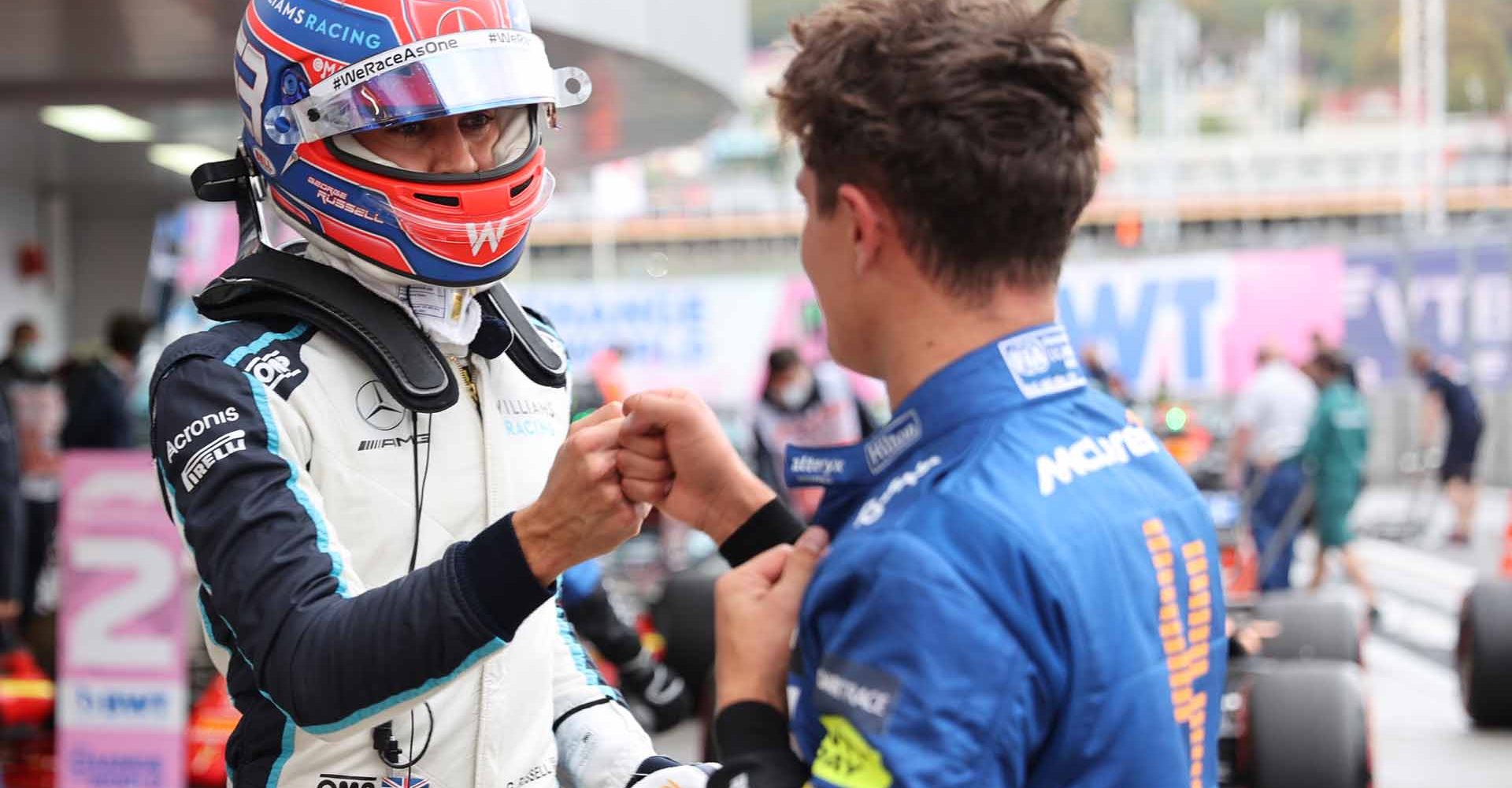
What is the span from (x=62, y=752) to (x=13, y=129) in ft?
10.8

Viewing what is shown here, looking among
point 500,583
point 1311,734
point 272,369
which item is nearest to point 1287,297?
point 1311,734

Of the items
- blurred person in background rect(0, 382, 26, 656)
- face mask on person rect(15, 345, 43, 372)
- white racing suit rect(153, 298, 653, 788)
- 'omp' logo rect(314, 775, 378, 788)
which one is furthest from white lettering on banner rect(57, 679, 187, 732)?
face mask on person rect(15, 345, 43, 372)

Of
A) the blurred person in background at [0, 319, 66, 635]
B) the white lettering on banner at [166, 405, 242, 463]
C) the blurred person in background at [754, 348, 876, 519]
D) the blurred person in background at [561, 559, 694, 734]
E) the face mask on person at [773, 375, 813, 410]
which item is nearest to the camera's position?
the white lettering on banner at [166, 405, 242, 463]

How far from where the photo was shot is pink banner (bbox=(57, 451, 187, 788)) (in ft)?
15.5

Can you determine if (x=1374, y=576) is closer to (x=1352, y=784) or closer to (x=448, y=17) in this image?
(x=1352, y=784)

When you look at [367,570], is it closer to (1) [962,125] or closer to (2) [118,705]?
(1) [962,125]

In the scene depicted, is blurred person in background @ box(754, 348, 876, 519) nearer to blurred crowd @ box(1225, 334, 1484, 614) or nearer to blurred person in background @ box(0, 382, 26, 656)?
blurred crowd @ box(1225, 334, 1484, 614)

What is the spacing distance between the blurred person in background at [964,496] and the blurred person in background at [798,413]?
7.87 metres

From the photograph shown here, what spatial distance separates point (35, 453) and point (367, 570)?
808cm

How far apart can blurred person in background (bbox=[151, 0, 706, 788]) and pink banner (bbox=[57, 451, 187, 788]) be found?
9.91ft

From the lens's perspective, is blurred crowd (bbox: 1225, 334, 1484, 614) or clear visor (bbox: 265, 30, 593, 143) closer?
clear visor (bbox: 265, 30, 593, 143)

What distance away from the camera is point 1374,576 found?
12.8m

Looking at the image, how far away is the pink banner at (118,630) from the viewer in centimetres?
471

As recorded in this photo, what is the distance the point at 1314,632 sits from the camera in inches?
255
